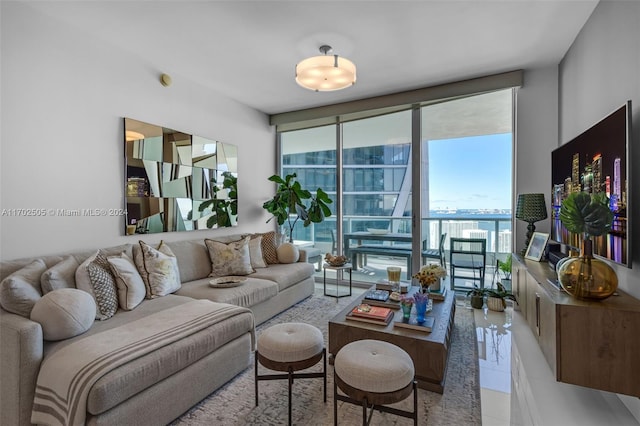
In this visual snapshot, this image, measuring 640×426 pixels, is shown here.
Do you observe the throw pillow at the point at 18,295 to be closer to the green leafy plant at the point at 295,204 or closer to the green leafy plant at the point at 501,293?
the green leafy plant at the point at 295,204

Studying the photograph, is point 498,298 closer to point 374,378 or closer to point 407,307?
point 407,307

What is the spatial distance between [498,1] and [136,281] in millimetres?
3528

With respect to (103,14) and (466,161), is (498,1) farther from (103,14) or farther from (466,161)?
(103,14)

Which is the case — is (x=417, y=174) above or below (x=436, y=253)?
above

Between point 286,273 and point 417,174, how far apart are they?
2.22 meters

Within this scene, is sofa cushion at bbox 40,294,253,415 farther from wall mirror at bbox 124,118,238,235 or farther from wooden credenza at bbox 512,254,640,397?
wooden credenza at bbox 512,254,640,397

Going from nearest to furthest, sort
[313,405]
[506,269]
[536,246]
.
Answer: [313,405]
[536,246]
[506,269]

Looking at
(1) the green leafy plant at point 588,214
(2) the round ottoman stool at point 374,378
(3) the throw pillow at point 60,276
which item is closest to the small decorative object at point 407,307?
(2) the round ottoman stool at point 374,378

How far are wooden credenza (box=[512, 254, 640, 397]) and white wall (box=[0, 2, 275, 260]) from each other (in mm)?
3548

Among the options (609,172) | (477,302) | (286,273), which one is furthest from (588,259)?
(286,273)

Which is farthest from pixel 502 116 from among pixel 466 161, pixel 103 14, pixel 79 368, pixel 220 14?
pixel 79 368

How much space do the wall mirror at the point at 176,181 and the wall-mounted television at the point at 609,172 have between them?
374 centimetres

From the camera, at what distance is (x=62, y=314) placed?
1708 millimetres

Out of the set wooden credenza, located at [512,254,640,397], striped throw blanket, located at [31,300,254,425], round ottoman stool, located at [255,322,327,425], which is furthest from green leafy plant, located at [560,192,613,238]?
striped throw blanket, located at [31,300,254,425]
